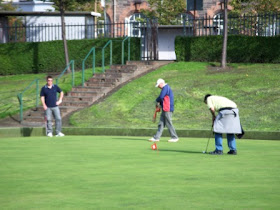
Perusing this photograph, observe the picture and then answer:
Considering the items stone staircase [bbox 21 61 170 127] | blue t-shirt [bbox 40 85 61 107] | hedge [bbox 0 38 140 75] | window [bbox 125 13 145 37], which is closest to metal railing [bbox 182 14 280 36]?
window [bbox 125 13 145 37]

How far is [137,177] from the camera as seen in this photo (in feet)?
35.9

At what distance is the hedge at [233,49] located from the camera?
30.2 meters

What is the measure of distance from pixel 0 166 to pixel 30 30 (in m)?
27.7

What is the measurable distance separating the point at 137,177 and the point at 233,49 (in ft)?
68.4

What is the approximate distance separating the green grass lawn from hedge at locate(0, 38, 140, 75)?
61.2ft

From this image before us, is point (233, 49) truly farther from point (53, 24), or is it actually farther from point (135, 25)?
point (135, 25)

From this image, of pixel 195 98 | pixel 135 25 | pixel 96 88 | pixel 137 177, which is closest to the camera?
pixel 137 177

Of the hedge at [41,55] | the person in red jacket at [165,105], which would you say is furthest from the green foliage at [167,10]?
the person in red jacket at [165,105]

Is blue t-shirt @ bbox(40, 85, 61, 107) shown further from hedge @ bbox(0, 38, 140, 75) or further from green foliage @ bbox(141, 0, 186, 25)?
green foliage @ bbox(141, 0, 186, 25)

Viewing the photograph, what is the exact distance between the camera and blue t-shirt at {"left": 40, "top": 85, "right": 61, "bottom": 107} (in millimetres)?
20297

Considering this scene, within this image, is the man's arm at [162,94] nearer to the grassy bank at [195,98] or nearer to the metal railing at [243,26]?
the grassy bank at [195,98]

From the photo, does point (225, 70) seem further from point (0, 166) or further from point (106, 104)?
point (0, 166)

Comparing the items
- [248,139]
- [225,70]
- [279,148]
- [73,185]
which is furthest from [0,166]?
[225,70]

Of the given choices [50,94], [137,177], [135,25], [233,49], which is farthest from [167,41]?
[137,177]
